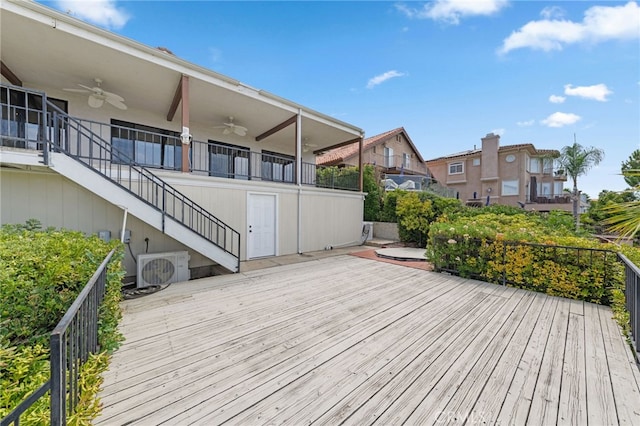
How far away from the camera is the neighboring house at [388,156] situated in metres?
17.6

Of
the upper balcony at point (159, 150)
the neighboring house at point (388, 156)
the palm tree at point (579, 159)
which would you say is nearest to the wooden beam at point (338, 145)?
the upper balcony at point (159, 150)

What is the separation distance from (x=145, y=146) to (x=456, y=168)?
2718 centimetres

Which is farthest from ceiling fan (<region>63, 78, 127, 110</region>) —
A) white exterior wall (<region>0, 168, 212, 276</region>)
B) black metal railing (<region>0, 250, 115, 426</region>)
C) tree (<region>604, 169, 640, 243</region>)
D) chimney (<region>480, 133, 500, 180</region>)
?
chimney (<region>480, 133, 500, 180</region>)

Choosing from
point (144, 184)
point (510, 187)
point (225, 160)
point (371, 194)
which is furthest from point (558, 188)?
point (144, 184)

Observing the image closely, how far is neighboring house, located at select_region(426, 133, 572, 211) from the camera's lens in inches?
894

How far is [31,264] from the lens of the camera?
2.19 m

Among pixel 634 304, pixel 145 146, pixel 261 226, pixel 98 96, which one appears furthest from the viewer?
pixel 145 146

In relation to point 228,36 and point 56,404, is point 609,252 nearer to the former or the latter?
point 56,404

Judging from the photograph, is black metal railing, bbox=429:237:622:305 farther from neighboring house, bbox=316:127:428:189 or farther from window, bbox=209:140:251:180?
neighboring house, bbox=316:127:428:189

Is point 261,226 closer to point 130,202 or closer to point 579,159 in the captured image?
point 130,202

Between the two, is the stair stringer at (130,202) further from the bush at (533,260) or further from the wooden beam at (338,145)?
the wooden beam at (338,145)

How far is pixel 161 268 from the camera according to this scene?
5457 millimetres

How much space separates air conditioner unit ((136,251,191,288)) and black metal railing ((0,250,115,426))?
3.36 m

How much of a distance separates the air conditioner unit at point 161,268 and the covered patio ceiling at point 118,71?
440cm
